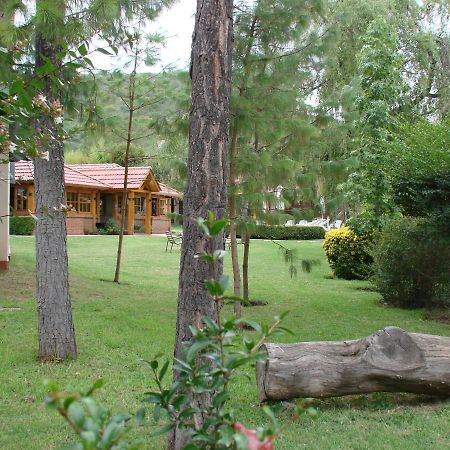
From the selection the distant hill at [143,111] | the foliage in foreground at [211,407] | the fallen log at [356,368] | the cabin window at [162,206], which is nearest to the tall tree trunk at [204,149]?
the fallen log at [356,368]

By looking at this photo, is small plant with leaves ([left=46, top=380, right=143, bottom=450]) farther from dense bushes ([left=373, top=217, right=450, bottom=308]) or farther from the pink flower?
dense bushes ([left=373, top=217, right=450, bottom=308])

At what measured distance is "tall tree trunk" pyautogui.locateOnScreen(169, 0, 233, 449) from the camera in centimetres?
342

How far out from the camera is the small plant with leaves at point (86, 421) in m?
1.08

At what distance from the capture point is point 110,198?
3528 centimetres

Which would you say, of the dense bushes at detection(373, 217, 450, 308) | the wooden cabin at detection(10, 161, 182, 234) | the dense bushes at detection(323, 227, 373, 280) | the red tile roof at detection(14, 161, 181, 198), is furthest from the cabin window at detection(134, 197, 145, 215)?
the dense bushes at detection(373, 217, 450, 308)

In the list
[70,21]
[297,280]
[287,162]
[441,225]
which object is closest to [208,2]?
[70,21]

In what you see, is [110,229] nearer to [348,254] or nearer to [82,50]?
[348,254]

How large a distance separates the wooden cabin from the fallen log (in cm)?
2586

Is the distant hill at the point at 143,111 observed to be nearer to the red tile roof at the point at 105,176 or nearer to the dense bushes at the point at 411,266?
the dense bushes at the point at 411,266

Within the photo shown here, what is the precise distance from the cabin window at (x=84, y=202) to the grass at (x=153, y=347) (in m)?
16.5

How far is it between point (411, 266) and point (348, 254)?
500cm

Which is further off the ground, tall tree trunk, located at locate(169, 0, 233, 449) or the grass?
tall tree trunk, located at locate(169, 0, 233, 449)

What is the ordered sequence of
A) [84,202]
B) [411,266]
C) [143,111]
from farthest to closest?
[84,202], [143,111], [411,266]

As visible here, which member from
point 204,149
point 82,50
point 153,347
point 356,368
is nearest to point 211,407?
point 82,50
